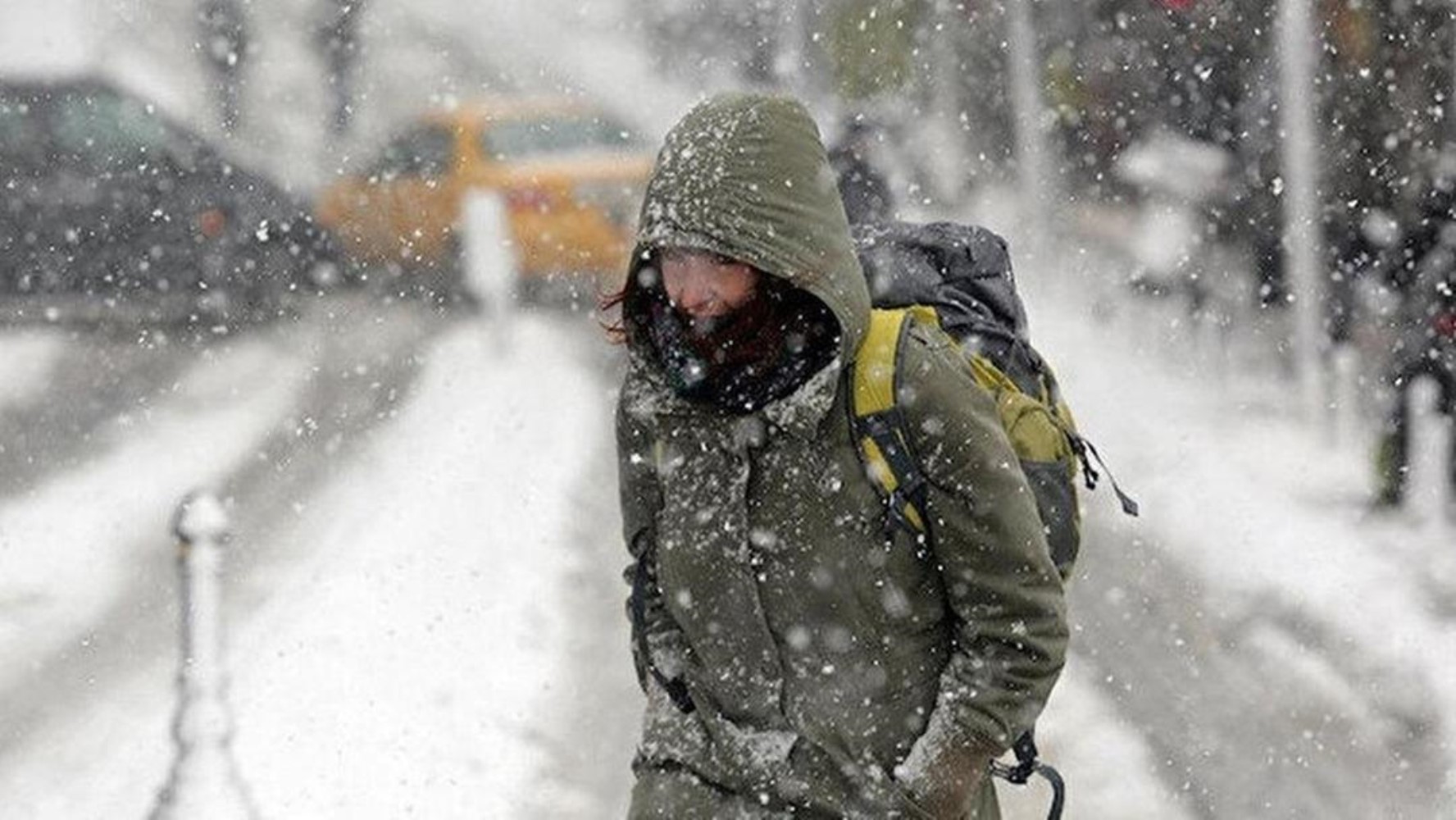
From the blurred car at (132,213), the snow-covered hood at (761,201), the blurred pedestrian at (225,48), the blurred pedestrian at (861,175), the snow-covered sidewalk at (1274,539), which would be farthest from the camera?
the blurred pedestrian at (225,48)

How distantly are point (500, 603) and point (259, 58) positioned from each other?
34.6m

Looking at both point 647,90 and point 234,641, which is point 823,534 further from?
point 647,90

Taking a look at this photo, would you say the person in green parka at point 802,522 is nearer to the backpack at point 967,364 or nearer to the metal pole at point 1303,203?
the backpack at point 967,364

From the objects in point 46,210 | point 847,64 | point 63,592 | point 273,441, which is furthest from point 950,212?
point 63,592

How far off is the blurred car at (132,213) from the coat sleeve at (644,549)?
548 inches

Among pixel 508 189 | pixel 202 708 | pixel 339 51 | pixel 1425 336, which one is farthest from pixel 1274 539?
pixel 339 51

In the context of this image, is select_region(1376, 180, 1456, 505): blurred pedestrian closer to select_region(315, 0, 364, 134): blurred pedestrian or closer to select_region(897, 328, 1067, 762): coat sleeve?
select_region(897, 328, 1067, 762): coat sleeve

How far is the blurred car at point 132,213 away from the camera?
16875mm

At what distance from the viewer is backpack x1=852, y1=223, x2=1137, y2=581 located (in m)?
2.75

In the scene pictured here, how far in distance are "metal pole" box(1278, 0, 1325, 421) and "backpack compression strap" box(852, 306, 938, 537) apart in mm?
9590

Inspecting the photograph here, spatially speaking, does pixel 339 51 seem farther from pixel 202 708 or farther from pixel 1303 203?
pixel 202 708

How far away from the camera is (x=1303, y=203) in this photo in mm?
12141

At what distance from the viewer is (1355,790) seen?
6.61 metres

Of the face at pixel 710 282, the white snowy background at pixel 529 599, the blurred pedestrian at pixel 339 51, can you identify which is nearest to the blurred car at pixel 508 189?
the white snowy background at pixel 529 599
